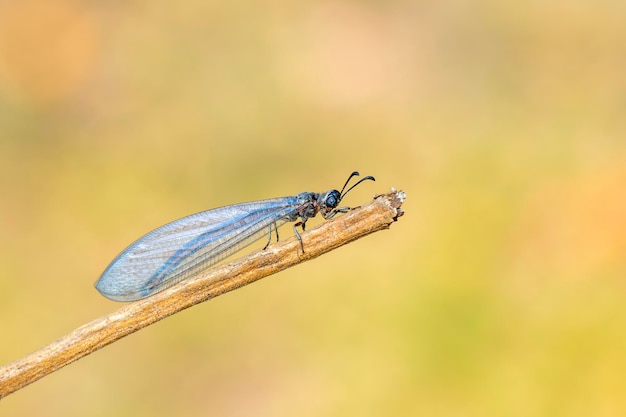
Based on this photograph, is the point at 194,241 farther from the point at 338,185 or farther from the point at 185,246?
the point at 338,185

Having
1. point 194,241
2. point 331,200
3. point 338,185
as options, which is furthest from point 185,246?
point 338,185

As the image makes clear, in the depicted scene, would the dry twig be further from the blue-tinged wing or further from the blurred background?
the blurred background

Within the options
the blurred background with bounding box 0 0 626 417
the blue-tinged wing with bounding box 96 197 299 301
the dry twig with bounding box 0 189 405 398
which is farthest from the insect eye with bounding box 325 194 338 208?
the blurred background with bounding box 0 0 626 417

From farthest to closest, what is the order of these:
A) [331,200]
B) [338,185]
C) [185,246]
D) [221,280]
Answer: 1. [338,185]
2. [331,200]
3. [185,246]
4. [221,280]

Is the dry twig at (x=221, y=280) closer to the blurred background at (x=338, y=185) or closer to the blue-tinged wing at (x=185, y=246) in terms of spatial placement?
the blue-tinged wing at (x=185, y=246)

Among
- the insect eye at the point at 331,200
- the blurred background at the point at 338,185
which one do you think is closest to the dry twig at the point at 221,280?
the insect eye at the point at 331,200

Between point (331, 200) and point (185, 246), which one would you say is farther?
point (331, 200)
